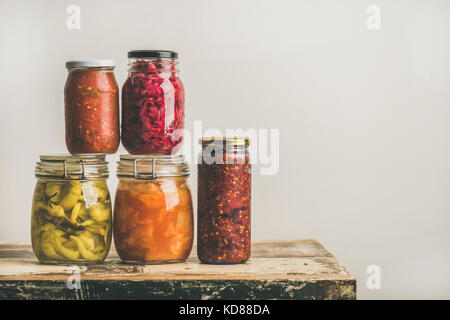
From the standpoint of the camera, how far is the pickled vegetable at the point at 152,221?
1.20m

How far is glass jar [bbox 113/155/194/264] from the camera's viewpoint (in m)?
1.20

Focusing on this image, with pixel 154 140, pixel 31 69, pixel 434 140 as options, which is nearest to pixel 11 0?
pixel 31 69

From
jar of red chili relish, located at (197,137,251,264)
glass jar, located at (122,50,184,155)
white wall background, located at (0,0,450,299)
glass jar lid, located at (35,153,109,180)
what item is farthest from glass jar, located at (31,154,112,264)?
white wall background, located at (0,0,450,299)

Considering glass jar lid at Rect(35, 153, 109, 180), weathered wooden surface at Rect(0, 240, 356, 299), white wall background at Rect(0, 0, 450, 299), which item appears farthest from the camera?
white wall background at Rect(0, 0, 450, 299)

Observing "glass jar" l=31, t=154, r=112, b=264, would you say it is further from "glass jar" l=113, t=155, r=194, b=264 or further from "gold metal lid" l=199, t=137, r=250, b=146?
"gold metal lid" l=199, t=137, r=250, b=146

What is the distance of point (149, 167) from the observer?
1225mm

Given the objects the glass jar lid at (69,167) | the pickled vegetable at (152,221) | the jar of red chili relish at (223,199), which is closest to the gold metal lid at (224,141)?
the jar of red chili relish at (223,199)

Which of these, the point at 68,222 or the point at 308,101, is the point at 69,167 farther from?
the point at 308,101

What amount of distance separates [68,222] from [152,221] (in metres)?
0.17

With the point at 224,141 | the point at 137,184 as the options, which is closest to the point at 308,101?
the point at 224,141

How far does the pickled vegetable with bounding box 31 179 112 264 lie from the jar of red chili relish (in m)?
0.22

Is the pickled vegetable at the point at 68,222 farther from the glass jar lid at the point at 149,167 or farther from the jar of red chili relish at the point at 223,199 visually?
the jar of red chili relish at the point at 223,199
